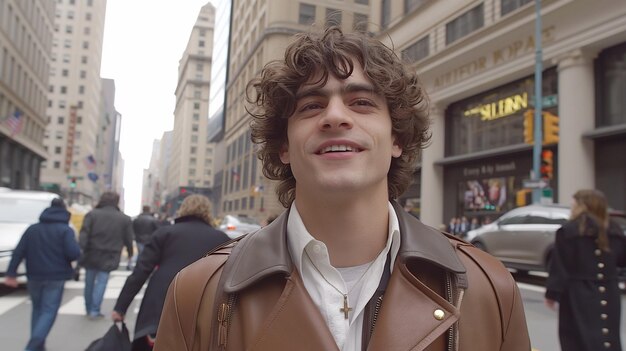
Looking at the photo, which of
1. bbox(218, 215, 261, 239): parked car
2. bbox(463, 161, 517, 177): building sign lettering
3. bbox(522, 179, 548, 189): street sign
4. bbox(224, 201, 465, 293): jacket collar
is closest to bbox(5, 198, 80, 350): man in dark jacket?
bbox(224, 201, 465, 293): jacket collar

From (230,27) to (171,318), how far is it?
7760 cm

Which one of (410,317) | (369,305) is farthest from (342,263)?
(410,317)

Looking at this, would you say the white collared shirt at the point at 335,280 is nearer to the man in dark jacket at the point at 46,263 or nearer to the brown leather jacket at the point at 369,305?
the brown leather jacket at the point at 369,305

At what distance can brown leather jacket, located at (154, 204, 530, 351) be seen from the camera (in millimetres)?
1469

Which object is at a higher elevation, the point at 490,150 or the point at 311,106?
the point at 490,150

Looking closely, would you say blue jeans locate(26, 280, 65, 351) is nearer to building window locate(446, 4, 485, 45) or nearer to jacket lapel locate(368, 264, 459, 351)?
jacket lapel locate(368, 264, 459, 351)

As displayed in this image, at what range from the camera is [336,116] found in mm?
1735

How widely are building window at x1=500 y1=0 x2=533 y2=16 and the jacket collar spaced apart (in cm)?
2144

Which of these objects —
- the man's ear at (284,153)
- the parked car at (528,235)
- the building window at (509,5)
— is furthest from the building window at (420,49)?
the man's ear at (284,153)

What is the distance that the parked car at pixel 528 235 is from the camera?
1134 cm

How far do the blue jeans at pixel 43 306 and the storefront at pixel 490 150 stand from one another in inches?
710

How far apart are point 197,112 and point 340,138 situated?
131 meters

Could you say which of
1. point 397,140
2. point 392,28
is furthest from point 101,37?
point 397,140

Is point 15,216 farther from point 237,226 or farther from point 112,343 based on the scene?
point 237,226
